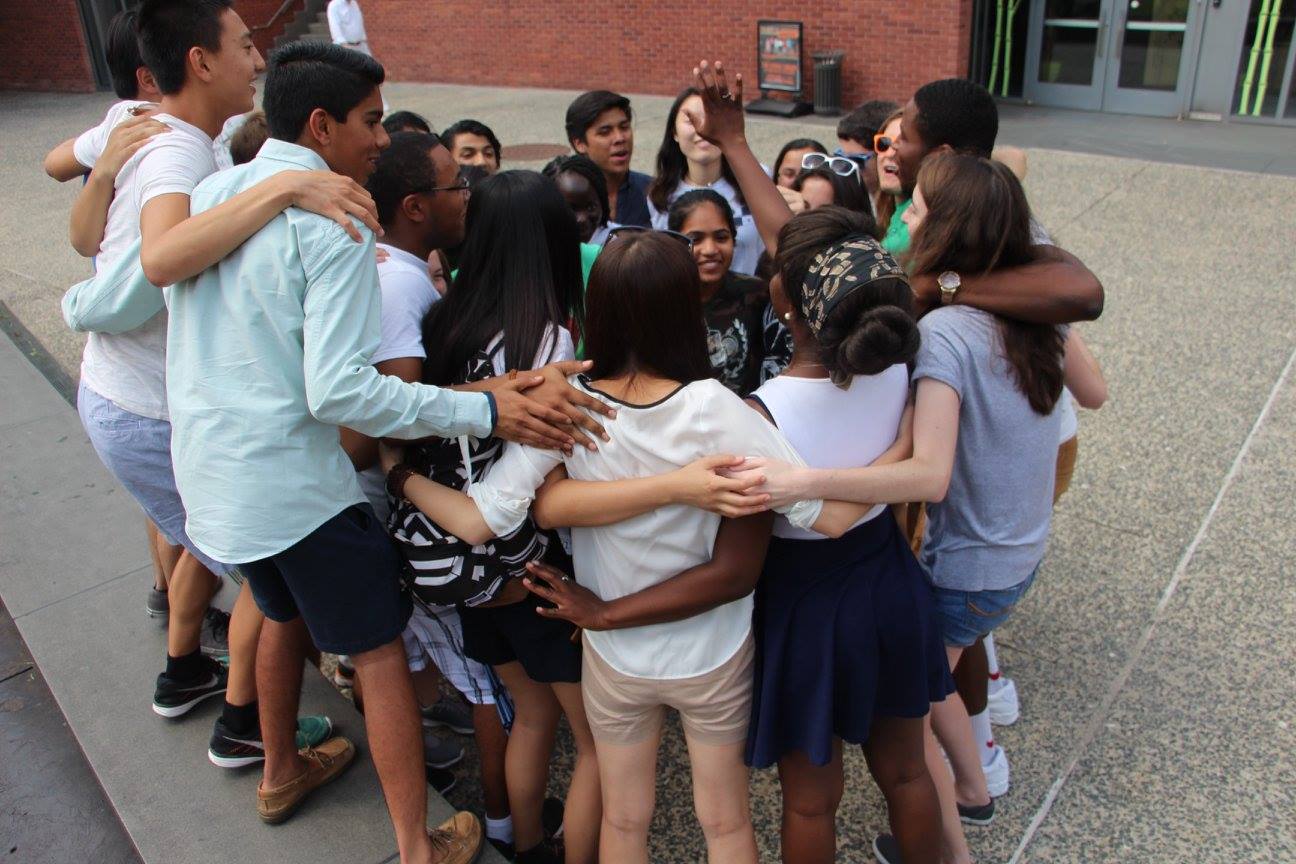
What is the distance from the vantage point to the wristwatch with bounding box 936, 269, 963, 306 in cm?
215

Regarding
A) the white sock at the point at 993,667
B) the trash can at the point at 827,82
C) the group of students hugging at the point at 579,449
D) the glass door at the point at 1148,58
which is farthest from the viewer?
the trash can at the point at 827,82

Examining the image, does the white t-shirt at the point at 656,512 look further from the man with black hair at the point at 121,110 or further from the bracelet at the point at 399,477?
the man with black hair at the point at 121,110

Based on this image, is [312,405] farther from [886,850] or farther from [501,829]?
[886,850]

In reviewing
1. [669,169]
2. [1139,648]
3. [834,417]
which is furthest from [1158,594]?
[669,169]

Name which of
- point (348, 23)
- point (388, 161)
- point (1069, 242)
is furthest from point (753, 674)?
point (348, 23)

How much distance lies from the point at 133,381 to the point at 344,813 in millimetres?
1339

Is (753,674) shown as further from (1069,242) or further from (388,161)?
(1069,242)

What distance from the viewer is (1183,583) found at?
11.8 feet

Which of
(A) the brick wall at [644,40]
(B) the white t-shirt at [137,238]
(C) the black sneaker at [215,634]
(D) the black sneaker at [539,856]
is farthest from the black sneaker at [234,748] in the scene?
(A) the brick wall at [644,40]

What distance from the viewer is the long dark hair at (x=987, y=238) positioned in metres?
2.12

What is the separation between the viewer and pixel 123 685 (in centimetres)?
336

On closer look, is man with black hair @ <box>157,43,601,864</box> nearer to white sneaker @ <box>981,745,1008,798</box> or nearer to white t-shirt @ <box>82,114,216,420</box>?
white t-shirt @ <box>82,114,216,420</box>

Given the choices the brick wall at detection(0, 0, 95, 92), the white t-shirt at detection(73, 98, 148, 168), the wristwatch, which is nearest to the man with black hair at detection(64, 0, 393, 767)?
the white t-shirt at detection(73, 98, 148, 168)

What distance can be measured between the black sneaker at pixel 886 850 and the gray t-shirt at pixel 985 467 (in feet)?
2.43
